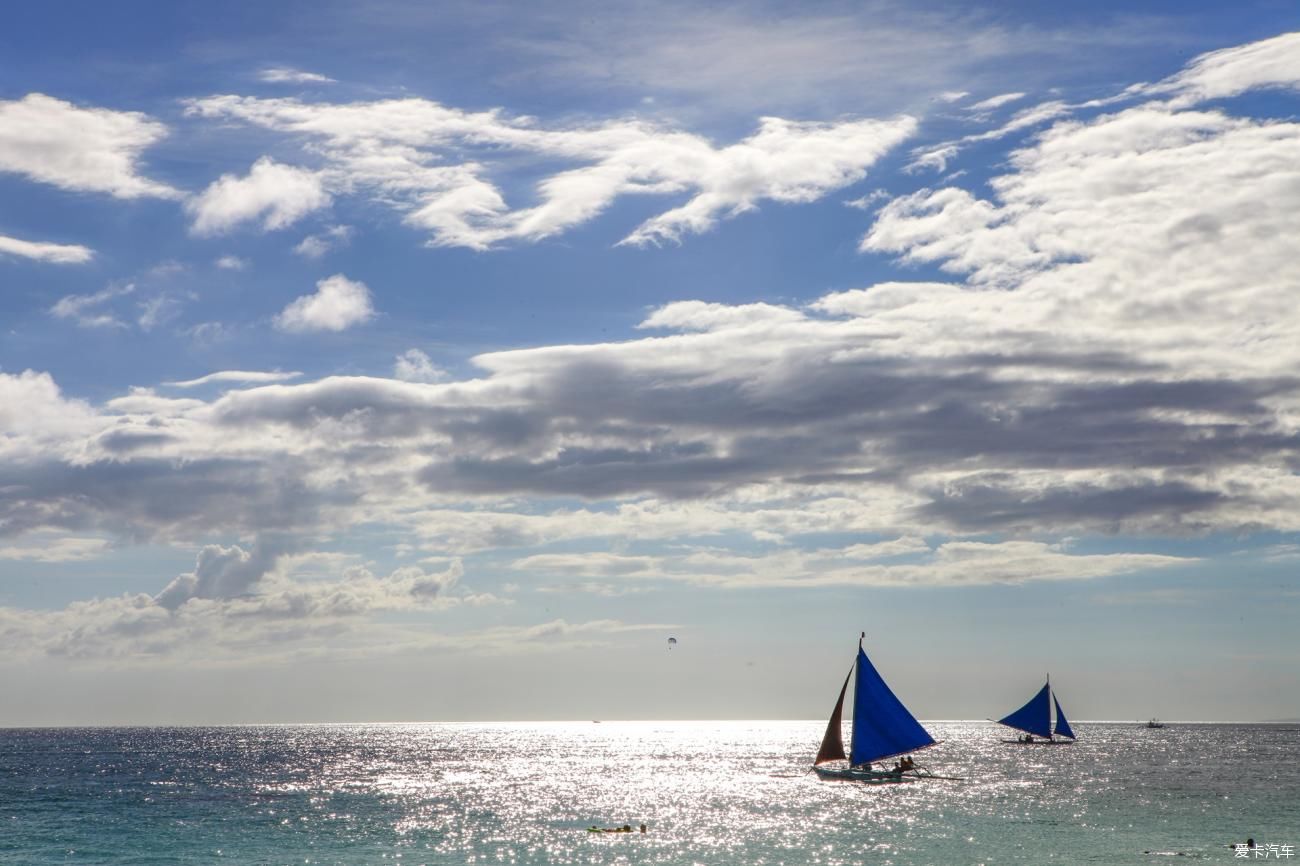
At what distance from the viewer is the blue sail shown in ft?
Answer: 363

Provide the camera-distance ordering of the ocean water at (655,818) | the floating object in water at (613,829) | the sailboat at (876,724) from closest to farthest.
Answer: the ocean water at (655,818), the floating object in water at (613,829), the sailboat at (876,724)

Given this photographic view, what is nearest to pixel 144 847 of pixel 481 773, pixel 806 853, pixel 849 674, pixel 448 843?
→ pixel 448 843

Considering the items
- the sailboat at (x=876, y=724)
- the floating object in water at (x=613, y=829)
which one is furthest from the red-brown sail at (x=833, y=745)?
the floating object in water at (x=613, y=829)

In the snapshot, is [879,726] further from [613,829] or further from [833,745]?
[613,829]

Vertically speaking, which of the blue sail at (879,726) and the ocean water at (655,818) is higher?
the blue sail at (879,726)

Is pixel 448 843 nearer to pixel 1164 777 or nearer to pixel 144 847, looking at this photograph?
pixel 144 847

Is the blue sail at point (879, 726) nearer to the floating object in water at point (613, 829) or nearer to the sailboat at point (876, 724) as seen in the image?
the sailboat at point (876, 724)

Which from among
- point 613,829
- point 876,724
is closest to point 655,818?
point 613,829

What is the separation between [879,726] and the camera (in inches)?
4422

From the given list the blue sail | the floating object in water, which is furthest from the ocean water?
the blue sail

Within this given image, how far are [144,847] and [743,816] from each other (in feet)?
159

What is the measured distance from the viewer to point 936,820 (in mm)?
99750

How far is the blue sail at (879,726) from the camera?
363 ft

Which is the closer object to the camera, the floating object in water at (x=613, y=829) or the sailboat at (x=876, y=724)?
the floating object in water at (x=613, y=829)
